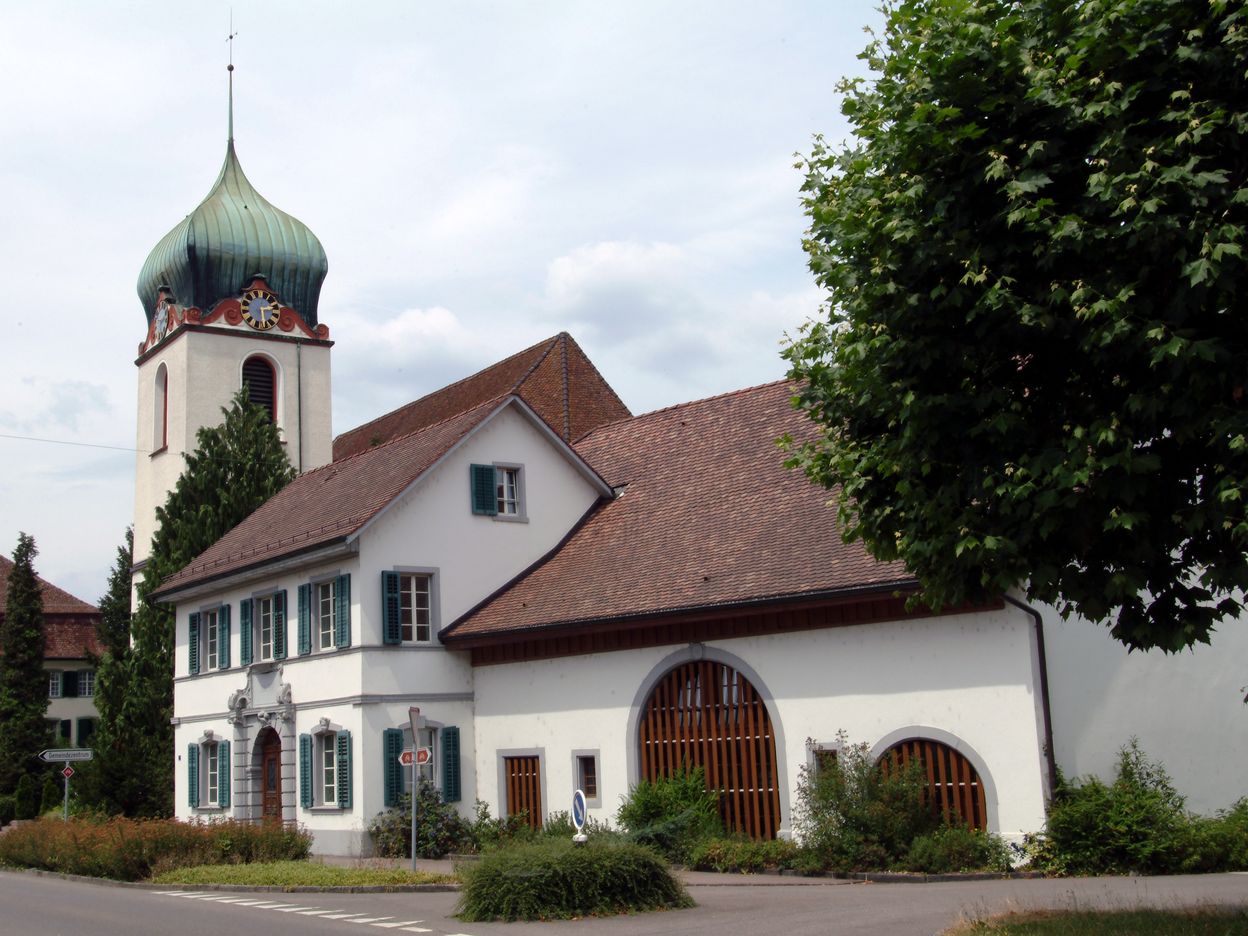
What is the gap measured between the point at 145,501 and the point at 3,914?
32.3 meters

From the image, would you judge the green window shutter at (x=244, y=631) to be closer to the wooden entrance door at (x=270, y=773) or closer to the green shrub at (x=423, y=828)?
the wooden entrance door at (x=270, y=773)

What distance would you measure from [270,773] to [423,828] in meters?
5.60

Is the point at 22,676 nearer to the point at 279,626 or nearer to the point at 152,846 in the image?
the point at 279,626

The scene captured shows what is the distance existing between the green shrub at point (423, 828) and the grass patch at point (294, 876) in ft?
10.6

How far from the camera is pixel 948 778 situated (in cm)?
1986

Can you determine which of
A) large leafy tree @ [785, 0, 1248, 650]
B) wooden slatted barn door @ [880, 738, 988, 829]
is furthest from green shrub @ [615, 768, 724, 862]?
large leafy tree @ [785, 0, 1248, 650]

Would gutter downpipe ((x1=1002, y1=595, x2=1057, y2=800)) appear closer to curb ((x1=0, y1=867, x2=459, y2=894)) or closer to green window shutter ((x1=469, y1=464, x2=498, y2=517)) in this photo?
curb ((x1=0, y1=867, x2=459, y2=894))

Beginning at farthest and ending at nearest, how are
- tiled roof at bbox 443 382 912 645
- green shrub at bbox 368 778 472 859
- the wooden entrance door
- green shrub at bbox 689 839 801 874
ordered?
the wooden entrance door
green shrub at bbox 368 778 472 859
tiled roof at bbox 443 382 912 645
green shrub at bbox 689 839 801 874

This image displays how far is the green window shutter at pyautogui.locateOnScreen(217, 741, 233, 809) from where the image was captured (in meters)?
31.0

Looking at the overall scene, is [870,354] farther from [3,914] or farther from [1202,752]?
[3,914]

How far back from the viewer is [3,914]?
17.9m

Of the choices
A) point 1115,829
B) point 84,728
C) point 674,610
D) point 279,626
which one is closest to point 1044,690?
point 1115,829

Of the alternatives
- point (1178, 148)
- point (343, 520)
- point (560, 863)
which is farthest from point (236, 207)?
point (1178, 148)

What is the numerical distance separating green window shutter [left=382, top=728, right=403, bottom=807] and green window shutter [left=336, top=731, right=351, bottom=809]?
654 mm
